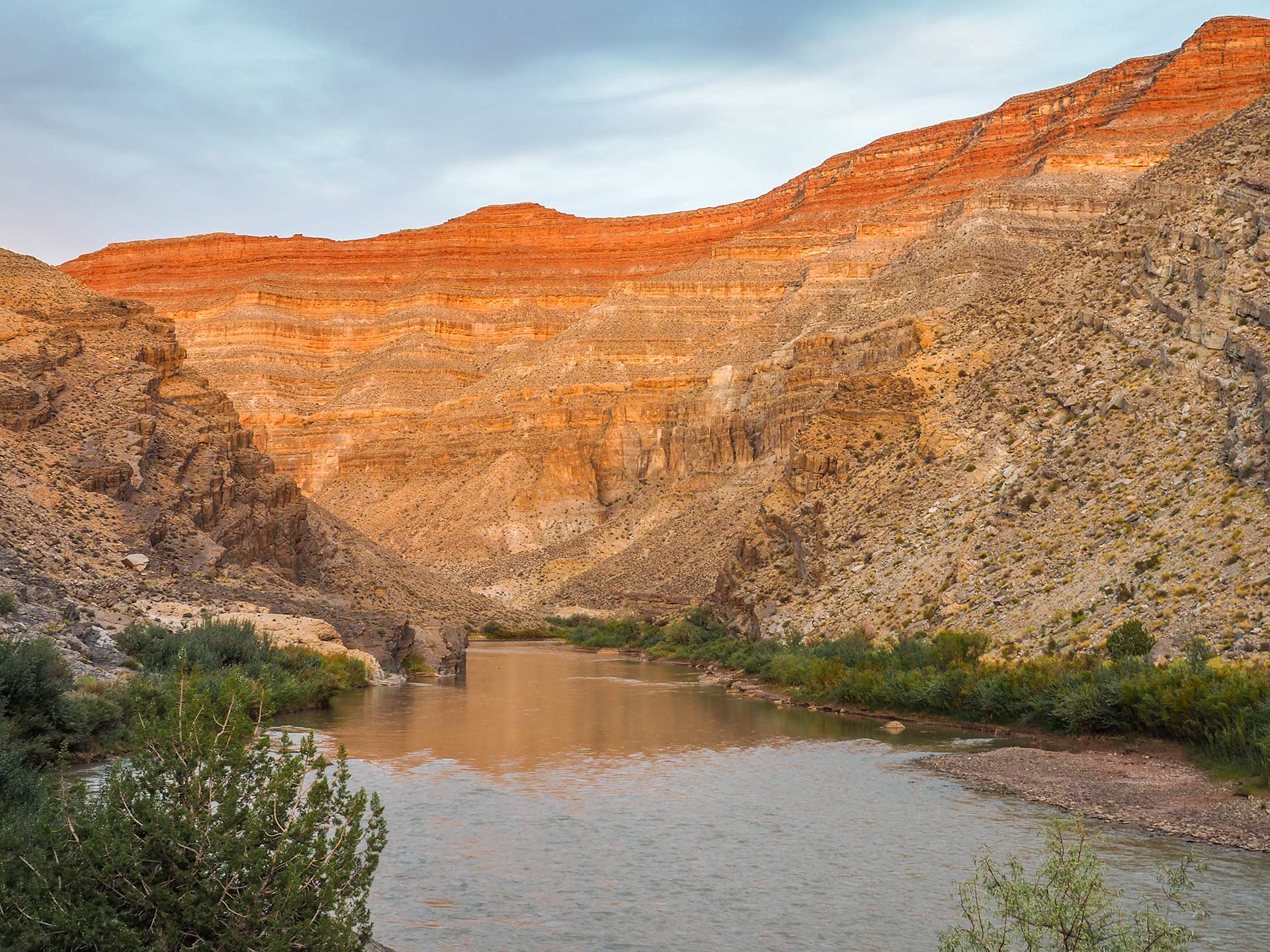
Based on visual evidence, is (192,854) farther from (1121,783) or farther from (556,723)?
(556,723)

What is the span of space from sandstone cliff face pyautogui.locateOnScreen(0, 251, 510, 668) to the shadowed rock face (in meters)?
17.3

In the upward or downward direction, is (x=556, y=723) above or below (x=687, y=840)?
below

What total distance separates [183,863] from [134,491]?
3224 cm

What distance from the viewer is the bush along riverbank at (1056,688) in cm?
1806

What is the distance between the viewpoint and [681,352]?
10056 centimetres

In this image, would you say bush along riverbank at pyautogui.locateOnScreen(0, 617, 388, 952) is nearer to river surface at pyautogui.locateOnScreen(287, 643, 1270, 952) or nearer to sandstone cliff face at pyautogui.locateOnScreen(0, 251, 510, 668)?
river surface at pyautogui.locateOnScreen(287, 643, 1270, 952)

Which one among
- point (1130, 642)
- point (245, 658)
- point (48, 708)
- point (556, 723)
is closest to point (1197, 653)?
point (1130, 642)

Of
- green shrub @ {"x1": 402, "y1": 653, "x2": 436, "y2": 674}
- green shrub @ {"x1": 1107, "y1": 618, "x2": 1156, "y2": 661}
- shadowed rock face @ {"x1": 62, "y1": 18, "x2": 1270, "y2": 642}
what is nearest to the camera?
green shrub @ {"x1": 1107, "y1": 618, "x2": 1156, "y2": 661}

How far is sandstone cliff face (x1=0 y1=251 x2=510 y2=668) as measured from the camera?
2972 cm

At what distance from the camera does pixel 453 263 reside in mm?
145625

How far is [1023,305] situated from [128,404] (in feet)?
108

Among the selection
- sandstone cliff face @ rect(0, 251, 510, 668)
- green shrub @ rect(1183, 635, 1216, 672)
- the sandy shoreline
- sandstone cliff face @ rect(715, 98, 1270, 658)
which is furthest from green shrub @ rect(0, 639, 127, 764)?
sandstone cliff face @ rect(715, 98, 1270, 658)

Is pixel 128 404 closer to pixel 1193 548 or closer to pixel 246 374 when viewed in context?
pixel 1193 548

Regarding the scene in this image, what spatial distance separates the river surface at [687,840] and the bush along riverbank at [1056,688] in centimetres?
168
